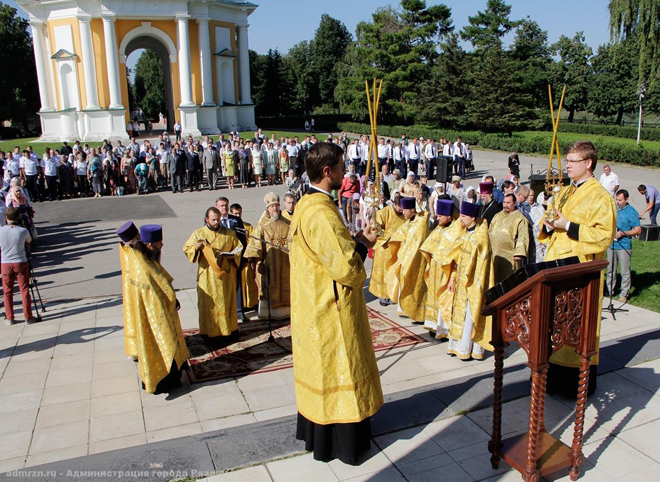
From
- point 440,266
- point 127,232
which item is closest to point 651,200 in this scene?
point 440,266

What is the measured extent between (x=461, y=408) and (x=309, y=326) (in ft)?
6.25

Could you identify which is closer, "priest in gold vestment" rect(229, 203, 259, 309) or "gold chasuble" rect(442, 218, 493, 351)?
"gold chasuble" rect(442, 218, 493, 351)

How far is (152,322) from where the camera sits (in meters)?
6.12

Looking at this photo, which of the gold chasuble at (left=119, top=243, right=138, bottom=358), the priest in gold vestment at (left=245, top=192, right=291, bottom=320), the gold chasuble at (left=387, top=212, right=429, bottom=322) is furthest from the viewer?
the priest in gold vestment at (left=245, top=192, right=291, bottom=320)

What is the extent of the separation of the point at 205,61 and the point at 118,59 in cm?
520

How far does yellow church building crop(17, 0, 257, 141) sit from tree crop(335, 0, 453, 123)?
11.8 m

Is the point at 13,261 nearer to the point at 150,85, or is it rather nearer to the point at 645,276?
the point at 645,276

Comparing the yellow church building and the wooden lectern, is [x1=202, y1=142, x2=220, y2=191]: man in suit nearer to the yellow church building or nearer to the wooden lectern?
the yellow church building

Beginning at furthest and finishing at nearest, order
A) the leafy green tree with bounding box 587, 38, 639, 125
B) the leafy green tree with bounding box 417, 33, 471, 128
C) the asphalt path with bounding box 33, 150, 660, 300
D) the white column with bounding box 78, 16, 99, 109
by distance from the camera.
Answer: the leafy green tree with bounding box 587, 38, 639, 125 < the leafy green tree with bounding box 417, 33, 471, 128 < the white column with bounding box 78, 16, 99, 109 < the asphalt path with bounding box 33, 150, 660, 300

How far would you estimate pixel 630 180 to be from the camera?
24.2 m

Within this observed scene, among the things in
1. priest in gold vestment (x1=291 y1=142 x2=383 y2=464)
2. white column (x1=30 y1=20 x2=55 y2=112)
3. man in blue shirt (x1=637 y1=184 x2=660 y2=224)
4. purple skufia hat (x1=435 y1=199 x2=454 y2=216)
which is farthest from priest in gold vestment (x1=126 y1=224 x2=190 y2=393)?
white column (x1=30 y1=20 x2=55 y2=112)

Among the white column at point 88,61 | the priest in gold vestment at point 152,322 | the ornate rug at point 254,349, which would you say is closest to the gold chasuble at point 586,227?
the ornate rug at point 254,349

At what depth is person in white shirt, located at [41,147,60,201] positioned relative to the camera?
2006 centimetres

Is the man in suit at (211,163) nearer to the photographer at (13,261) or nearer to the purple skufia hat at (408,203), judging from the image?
the photographer at (13,261)
